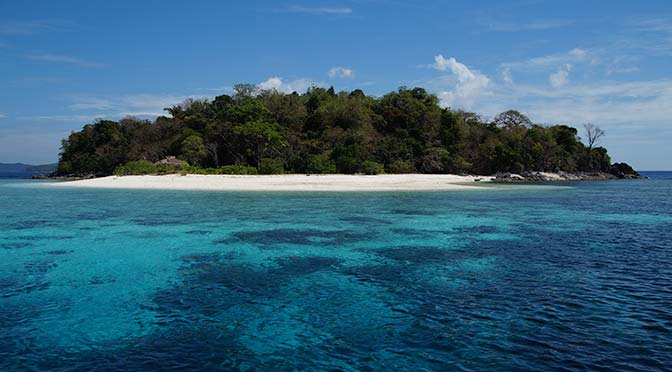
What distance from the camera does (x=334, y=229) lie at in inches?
671

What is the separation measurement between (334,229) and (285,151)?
3930 centimetres

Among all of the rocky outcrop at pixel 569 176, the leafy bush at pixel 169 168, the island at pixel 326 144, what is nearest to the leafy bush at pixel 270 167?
the island at pixel 326 144

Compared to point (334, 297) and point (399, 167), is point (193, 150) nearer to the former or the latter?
point (399, 167)

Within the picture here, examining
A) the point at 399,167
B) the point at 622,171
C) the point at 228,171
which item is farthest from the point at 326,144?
the point at 622,171

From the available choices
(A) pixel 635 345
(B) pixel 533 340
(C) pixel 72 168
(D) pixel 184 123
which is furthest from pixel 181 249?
(C) pixel 72 168

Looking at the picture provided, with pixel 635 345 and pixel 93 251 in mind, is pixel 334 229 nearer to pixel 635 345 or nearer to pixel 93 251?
pixel 93 251

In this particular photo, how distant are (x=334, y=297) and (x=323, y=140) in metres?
50.4

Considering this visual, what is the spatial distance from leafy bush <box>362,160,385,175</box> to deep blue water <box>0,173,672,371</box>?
34550 millimetres

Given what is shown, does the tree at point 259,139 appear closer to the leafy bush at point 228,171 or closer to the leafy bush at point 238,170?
the leafy bush at point 238,170

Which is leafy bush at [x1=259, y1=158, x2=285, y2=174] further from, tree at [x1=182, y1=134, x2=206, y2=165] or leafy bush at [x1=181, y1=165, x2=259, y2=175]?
tree at [x1=182, y1=134, x2=206, y2=165]

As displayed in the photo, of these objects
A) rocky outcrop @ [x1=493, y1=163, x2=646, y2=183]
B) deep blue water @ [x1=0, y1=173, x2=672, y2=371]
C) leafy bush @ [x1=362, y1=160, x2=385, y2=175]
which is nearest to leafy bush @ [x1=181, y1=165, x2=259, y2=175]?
leafy bush @ [x1=362, y1=160, x2=385, y2=175]

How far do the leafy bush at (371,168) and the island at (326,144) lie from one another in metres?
0.14

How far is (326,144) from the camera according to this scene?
57156 millimetres

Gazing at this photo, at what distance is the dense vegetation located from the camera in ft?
178
